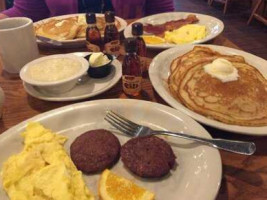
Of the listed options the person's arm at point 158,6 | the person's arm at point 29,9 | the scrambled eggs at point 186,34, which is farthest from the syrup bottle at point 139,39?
the person's arm at point 29,9

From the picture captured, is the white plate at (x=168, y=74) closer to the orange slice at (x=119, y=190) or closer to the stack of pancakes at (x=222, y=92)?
the stack of pancakes at (x=222, y=92)

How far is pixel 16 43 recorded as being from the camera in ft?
4.09

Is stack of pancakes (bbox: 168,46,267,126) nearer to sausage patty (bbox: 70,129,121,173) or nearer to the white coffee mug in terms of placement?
sausage patty (bbox: 70,129,121,173)

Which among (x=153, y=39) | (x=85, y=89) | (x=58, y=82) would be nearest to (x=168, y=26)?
(x=153, y=39)

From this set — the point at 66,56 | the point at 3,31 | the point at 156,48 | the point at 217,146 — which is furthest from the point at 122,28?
the point at 217,146

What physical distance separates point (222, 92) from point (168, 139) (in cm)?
30

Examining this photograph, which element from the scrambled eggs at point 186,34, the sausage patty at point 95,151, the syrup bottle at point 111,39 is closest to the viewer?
the sausage patty at point 95,151

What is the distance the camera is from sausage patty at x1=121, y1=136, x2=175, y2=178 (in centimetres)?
75

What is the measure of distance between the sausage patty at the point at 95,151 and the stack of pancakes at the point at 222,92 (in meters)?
0.33

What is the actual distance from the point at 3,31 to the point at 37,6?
104 centimetres

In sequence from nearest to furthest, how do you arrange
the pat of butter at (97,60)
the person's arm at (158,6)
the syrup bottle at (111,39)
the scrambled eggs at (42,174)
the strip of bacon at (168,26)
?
the scrambled eggs at (42,174) < the pat of butter at (97,60) < the syrup bottle at (111,39) < the strip of bacon at (168,26) < the person's arm at (158,6)

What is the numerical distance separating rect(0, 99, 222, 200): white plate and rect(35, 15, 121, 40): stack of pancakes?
27.4 inches

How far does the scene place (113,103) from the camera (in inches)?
39.2

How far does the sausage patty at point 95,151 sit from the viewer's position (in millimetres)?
789
